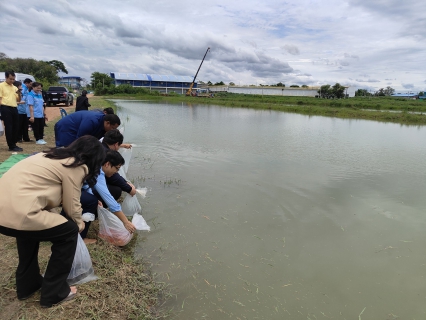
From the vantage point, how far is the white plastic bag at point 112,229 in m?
2.98

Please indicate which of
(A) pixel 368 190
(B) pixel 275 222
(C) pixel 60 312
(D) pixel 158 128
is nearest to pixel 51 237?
Result: (C) pixel 60 312

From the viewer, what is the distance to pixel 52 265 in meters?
2.08

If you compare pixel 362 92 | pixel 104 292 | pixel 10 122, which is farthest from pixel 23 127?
pixel 362 92

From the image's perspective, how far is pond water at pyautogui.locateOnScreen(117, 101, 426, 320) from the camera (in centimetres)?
278

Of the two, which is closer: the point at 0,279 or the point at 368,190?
the point at 0,279

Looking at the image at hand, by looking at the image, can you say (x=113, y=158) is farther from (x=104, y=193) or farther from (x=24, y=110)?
(x=24, y=110)

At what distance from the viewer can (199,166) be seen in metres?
7.07

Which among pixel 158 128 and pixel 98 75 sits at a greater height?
pixel 98 75

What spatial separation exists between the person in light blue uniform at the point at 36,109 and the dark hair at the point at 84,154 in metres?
6.00

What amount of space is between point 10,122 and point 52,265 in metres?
5.40

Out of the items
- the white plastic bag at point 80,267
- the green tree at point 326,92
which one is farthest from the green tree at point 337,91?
the white plastic bag at point 80,267

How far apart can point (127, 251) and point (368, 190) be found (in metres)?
4.90

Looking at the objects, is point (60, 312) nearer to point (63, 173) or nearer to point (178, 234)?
point (63, 173)

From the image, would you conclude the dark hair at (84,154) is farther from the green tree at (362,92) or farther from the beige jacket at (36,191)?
the green tree at (362,92)
